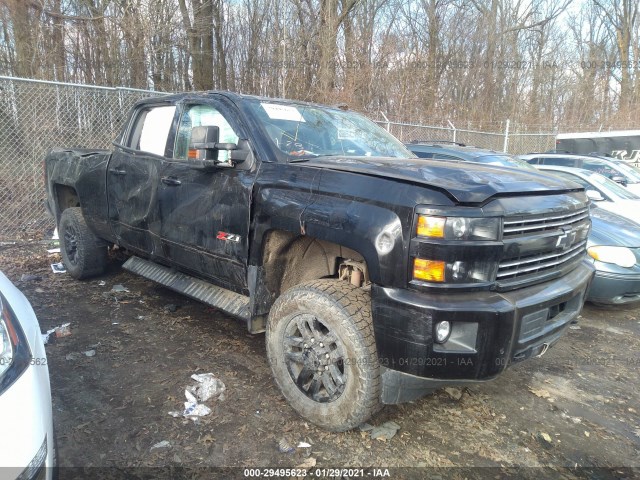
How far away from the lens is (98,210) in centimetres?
458

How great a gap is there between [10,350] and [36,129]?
22.6 ft

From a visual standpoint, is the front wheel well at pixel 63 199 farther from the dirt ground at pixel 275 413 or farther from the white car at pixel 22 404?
the white car at pixel 22 404

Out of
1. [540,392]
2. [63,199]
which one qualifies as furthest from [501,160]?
[63,199]

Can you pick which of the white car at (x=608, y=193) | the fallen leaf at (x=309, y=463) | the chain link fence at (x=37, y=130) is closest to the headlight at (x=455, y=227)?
the fallen leaf at (x=309, y=463)

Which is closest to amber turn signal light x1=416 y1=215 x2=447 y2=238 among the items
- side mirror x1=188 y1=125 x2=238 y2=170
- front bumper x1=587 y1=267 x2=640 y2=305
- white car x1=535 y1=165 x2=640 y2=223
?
side mirror x1=188 y1=125 x2=238 y2=170

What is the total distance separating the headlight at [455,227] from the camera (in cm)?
216

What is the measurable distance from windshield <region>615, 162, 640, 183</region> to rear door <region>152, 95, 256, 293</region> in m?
8.58

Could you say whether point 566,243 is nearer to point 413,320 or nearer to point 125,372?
point 413,320

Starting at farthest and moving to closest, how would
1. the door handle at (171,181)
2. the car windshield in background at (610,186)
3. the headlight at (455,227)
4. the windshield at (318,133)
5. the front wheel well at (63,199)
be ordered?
the car windshield in background at (610,186)
the front wheel well at (63,199)
the door handle at (171,181)
the windshield at (318,133)
the headlight at (455,227)

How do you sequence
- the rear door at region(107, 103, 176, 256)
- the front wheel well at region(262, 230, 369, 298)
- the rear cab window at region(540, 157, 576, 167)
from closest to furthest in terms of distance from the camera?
the front wheel well at region(262, 230, 369, 298) → the rear door at region(107, 103, 176, 256) → the rear cab window at region(540, 157, 576, 167)

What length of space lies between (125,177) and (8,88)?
14.2 ft

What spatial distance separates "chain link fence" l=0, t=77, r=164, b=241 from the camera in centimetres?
699

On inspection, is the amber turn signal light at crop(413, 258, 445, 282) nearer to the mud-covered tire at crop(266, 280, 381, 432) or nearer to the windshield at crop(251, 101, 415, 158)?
the mud-covered tire at crop(266, 280, 381, 432)

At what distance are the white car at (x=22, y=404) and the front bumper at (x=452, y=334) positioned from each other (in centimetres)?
148
